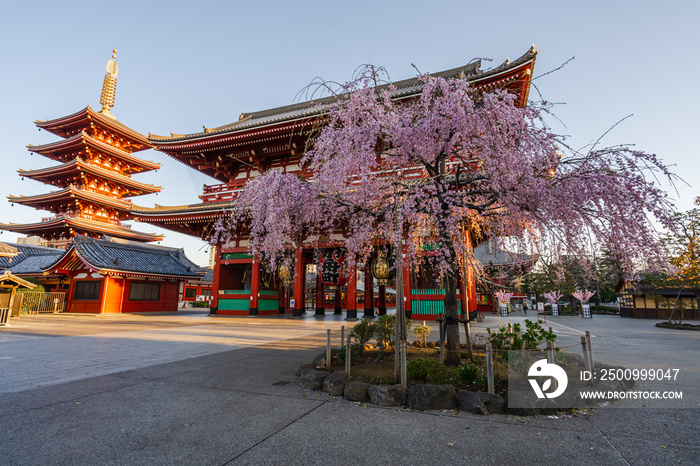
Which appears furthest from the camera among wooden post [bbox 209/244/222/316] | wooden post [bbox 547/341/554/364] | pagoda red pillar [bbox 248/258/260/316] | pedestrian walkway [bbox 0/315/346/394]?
wooden post [bbox 209/244/222/316]

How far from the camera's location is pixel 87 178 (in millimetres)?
30266

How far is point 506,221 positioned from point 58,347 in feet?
36.1

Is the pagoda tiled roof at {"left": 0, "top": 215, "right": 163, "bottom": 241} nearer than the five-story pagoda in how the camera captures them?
Yes

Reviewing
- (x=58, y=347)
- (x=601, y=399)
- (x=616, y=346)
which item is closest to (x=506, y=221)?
(x=601, y=399)

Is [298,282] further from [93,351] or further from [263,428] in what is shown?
[263,428]

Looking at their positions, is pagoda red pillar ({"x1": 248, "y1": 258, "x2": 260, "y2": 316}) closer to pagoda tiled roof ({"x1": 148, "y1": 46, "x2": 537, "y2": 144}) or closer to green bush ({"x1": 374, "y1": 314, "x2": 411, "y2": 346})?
pagoda tiled roof ({"x1": 148, "y1": 46, "x2": 537, "y2": 144})

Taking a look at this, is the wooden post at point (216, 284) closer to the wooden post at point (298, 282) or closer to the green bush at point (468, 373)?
the wooden post at point (298, 282)

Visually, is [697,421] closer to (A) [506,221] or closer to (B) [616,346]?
(A) [506,221]

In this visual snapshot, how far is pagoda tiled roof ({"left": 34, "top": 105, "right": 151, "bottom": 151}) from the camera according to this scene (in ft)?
96.7

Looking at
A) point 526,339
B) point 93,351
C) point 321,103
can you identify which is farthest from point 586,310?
point 93,351

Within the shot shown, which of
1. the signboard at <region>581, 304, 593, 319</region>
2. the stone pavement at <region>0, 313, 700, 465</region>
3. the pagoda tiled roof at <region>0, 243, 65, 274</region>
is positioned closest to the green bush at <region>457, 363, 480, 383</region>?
the stone pavement at <region>0, 313, 700, 465</region>

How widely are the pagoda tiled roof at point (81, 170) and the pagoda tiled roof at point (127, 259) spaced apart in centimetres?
981

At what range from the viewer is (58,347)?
817 cm

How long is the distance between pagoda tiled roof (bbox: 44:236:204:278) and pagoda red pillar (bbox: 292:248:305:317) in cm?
1166
